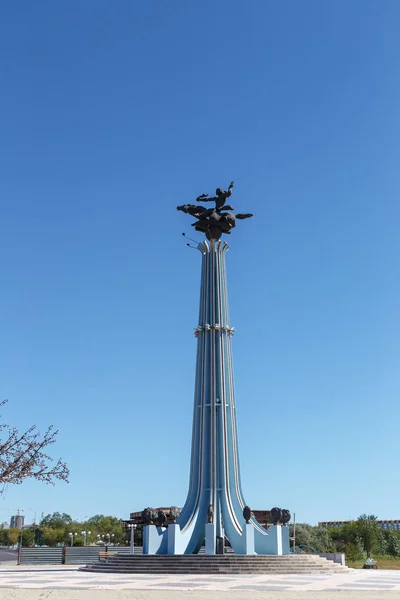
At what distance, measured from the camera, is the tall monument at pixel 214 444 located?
27.3 meters

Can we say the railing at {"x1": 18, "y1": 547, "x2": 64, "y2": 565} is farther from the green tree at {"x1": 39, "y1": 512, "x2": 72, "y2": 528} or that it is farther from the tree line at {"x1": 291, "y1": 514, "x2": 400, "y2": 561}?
the green tree at {"x1": 39, "y1": 512, "x2": 72, "y2": 528}

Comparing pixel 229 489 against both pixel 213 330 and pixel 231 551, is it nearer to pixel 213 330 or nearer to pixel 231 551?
pixel 231 551

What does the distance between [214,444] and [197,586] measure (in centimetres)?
1233

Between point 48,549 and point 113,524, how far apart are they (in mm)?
64885

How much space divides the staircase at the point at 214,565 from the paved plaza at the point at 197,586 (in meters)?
0.93

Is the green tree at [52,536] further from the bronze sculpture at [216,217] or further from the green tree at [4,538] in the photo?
the bronze sculpture at [216,217]

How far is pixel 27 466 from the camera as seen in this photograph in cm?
978

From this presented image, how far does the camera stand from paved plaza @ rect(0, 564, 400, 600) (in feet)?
51.4

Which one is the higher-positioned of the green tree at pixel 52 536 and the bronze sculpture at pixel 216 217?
the bronze sculpture at pixel 216 217

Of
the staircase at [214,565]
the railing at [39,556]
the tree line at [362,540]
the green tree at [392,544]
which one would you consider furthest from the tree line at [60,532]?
the staircase at [214,565]

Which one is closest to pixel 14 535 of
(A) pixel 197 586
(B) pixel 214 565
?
(B) pixel 214 565

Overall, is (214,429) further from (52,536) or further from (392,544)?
(52,536)

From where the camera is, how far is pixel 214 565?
2342cm

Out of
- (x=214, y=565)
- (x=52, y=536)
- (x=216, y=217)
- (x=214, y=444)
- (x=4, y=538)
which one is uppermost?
(x=216, y=217)
